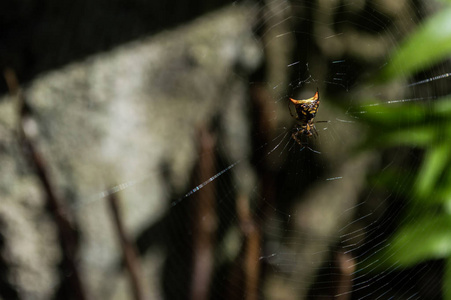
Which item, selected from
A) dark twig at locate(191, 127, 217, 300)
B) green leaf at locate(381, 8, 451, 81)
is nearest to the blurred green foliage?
green leaf at locate(381, 8, 451, 81)

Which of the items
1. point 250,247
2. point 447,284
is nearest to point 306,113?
point 250,247

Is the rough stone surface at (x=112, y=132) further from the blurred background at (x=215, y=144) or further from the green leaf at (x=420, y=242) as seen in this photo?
the green leaf at (x=420, y=242)

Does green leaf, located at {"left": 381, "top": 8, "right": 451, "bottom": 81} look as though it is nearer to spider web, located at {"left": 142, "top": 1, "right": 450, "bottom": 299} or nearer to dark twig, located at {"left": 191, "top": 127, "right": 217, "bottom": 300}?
spider web, located at {"left": 142, "top": 1, "right": 450, "bottom": 299}

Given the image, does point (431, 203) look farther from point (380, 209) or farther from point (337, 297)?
point (337, 297)

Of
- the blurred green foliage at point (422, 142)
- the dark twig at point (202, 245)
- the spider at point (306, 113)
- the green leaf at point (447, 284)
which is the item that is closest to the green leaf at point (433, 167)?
the blurred green foliage at point (422, 142)

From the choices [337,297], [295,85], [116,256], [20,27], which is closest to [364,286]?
[337,297]

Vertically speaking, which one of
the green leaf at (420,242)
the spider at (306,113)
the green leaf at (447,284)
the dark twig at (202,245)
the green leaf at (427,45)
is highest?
the green leaf at (427,45)
